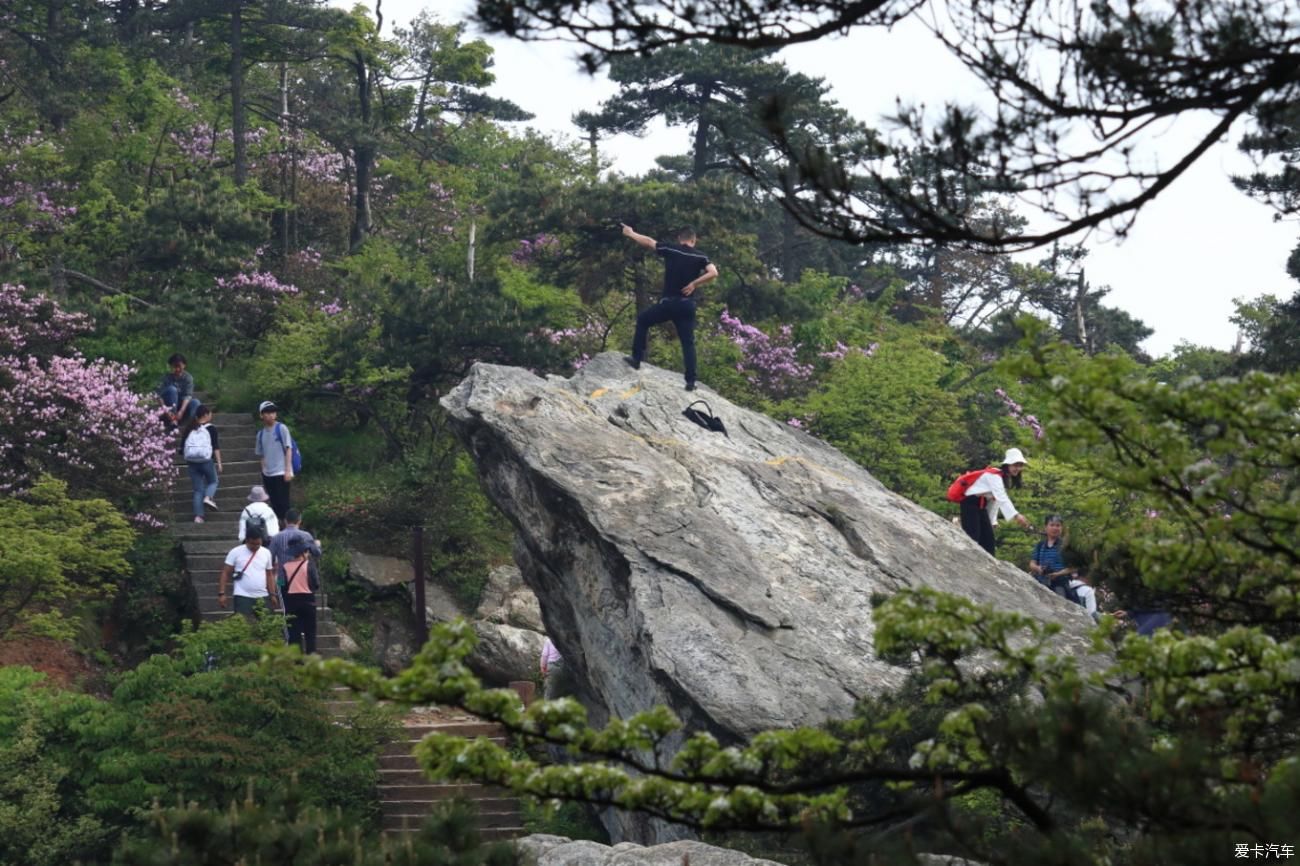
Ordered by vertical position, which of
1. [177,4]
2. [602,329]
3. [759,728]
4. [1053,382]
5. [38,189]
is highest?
[177,4]

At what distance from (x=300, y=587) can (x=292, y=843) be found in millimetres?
8121

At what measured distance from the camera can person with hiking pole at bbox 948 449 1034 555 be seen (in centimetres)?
1594

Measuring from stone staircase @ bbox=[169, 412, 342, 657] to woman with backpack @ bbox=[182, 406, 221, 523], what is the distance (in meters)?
0.22

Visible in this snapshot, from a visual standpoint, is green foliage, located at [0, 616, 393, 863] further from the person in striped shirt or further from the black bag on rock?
the person in striped shirt

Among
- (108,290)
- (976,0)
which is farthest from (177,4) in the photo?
(976,0)

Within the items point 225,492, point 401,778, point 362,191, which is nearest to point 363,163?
point 362,191

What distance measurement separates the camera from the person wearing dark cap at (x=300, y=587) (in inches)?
605

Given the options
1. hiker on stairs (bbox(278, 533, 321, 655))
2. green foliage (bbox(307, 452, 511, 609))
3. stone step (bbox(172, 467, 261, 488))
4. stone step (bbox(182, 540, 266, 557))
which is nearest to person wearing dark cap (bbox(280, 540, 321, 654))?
hiker on stairs (bbox(278, 533, 321, 655))

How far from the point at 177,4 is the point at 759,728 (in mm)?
24192

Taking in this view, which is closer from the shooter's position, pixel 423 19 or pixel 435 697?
pixel 435 697

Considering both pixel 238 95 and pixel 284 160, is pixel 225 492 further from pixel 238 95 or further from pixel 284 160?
pixel 284 160

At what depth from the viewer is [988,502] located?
16.2m

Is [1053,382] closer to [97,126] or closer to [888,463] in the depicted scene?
[888,463]

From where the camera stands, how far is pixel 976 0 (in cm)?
638
